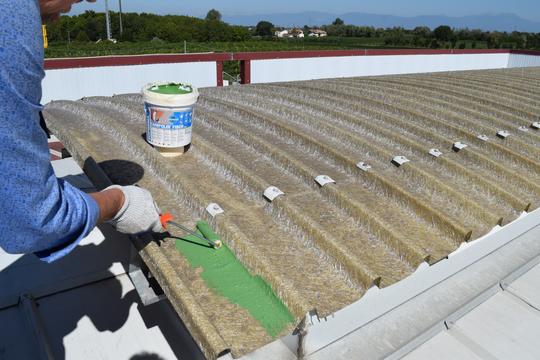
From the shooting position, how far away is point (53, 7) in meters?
1.86

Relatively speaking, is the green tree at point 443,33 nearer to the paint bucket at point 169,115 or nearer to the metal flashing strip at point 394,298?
the metal flashing strip at point 394,298

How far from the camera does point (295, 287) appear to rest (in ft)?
9.11

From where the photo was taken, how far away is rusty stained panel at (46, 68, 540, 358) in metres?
2.86

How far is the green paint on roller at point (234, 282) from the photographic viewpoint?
2574 mm

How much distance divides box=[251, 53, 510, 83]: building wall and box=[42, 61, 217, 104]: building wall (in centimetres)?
255

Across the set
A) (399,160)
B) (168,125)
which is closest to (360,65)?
(399,160)

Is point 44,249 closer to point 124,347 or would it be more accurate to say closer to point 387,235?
point 124,347

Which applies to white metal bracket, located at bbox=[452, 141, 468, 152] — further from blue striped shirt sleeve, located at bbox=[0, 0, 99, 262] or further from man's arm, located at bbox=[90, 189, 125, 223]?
blue striped shirt sleeve, located at bbox=[0, 0, 99, 262]

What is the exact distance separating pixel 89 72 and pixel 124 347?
42.1ft

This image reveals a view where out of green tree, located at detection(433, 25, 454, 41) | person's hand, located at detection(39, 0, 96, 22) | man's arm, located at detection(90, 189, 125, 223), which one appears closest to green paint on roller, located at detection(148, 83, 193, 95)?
man's arm, located at detection(90, 189, 125, 223)

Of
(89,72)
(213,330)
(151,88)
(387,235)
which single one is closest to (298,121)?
(151,88)

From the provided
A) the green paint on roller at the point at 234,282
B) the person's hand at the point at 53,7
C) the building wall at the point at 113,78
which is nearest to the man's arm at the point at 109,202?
the green paint on roller at the point at 234,282

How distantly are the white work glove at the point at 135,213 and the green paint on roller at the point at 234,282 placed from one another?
48 centimetres

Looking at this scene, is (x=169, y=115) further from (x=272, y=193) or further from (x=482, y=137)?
(x=482, y=137)
